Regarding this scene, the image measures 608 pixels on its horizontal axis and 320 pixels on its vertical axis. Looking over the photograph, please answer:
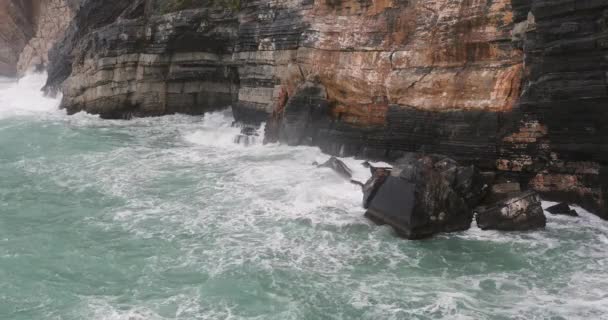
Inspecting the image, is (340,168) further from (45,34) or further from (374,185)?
(45,34)

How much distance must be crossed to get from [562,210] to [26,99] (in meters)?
35.1

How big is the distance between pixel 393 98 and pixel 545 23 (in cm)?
552

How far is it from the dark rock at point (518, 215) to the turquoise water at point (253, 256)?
316mm

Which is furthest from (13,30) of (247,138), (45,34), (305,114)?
(305,114)

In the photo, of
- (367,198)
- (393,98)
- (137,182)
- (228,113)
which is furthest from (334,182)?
(228,113)

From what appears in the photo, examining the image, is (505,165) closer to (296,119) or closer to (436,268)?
(436,268)

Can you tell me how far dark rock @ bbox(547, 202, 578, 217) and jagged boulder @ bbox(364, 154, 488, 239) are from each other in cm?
183

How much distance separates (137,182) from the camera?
1841 cm

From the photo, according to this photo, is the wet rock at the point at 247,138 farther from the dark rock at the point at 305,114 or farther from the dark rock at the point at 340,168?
the dark rock at the point at 340,168

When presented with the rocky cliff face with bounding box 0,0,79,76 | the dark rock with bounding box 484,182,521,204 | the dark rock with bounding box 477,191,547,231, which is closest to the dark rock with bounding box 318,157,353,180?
the dark rock with bounding box 484,182,521,204

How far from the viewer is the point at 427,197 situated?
1390cm

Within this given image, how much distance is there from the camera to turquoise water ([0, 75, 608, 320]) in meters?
10.4

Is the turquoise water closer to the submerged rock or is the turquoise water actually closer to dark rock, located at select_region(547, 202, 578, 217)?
the submerged rock

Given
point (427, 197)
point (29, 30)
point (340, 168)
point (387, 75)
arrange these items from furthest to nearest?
point (29, 30)
point (387, 75)
point (340, 168)
point (427, 197)
